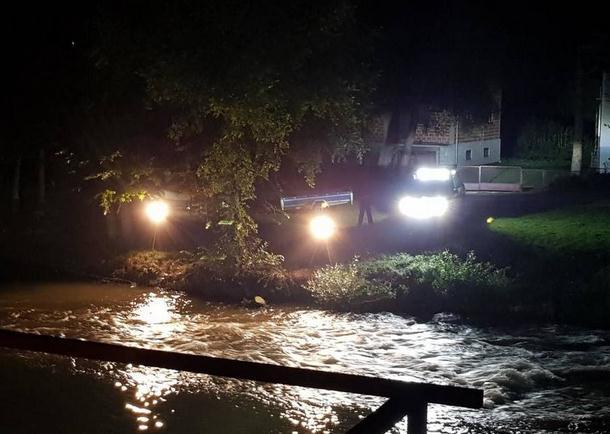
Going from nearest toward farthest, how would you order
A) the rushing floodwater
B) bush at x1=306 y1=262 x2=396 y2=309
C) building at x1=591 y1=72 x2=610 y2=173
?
the rushing floodwater → bush at x1=306 y1=262 x2=396 y2=309 → building at x1=591 y1=72 x2=610 y2=173

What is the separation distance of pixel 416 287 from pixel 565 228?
8727mm

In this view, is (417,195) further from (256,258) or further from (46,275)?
(46,275)

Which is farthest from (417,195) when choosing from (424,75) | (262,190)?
(424,75)

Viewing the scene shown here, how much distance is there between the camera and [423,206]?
26.9m

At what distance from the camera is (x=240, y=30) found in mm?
16188

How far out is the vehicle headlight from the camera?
86.4 ft

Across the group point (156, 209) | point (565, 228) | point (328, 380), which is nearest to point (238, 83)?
point (156, 209)

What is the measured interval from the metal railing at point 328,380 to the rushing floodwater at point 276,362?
4511mm

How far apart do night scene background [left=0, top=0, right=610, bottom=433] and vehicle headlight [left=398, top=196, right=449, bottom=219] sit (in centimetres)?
9

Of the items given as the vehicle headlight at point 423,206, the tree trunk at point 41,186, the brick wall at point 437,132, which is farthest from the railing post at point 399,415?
the brick wall at point 437,132

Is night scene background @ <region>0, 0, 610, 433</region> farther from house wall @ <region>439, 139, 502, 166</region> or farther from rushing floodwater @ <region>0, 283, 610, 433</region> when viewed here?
house wall @ <region>439, 139, 502, 166</region>

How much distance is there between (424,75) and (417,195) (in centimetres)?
912

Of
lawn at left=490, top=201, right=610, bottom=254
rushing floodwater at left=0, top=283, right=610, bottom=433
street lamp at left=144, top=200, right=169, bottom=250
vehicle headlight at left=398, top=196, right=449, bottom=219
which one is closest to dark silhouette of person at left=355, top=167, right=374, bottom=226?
vehicle headlight at left=398, top=196, right=449, bottom=219

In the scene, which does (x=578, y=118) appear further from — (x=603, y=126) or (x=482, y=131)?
(x=482, y=131)
